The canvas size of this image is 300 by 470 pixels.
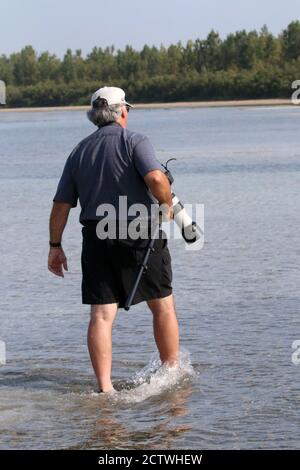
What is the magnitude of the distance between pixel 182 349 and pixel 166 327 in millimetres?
920

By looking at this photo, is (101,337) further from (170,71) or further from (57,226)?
(170,71)

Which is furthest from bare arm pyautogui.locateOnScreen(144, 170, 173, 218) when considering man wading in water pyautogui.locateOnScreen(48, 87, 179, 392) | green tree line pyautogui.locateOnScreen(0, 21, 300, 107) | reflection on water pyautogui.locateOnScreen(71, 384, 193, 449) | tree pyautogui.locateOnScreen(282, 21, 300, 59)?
tree pyautogui.locateOnScreen(282, 21, 300, 59)

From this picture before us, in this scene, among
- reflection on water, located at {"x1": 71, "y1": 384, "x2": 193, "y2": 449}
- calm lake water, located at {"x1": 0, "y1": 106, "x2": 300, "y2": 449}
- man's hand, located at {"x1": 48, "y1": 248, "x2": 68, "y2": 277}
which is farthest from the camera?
man's hand, located at {"x1": 48, "y1": 248, "x2": 68, "y2": 277}

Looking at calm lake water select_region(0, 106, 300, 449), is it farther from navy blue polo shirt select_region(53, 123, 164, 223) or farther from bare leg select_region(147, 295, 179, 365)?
navy blue polo shirt select_region(53, 123, 164, 223)

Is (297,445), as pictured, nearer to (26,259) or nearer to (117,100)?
(117,100)

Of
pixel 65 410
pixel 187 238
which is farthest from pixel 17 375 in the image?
pixel 187 238

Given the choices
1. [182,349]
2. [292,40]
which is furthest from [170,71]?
[182,349]

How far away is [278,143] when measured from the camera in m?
32.1

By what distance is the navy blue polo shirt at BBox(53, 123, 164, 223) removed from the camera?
674cm

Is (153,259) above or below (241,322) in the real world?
above

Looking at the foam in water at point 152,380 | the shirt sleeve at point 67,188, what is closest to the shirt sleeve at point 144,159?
the shirt sleeve at point 67,188

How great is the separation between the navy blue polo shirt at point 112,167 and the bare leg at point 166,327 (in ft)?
1.86

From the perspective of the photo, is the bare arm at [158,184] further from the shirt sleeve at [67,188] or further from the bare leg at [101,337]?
the bare leg at [101,337]

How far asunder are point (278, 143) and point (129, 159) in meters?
25.7
